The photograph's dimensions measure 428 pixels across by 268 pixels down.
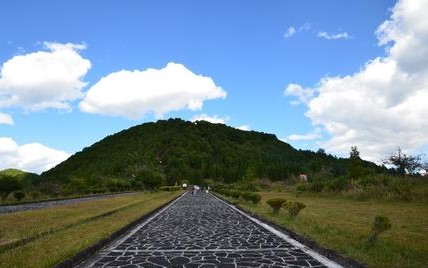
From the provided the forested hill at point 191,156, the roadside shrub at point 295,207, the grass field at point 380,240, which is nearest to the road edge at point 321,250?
the grass field at point 380,240

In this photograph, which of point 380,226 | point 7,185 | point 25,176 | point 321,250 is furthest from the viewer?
point 25,176

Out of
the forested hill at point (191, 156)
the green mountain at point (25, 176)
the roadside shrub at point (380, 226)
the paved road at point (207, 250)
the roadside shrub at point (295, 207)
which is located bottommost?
the paved road at point (207, 250)

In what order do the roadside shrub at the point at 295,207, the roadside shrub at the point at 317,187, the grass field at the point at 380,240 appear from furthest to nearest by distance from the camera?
the roadside shrub at the point at 317,187, the roadside shrub at the point at 295,207, the grass field at the point at 380,240

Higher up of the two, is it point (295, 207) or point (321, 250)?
point (295, 207)

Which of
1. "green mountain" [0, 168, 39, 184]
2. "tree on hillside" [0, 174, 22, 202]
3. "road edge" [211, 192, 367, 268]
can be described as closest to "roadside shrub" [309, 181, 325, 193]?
"road edge" [211, 192, 367, 268]

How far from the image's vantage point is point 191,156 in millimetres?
168125

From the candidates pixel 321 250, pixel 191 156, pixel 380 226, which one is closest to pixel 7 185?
pixel 321 250

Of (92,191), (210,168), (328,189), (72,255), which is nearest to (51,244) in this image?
(72,255)

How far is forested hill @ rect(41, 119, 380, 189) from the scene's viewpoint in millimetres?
111062

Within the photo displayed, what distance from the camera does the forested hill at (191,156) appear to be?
11106cm

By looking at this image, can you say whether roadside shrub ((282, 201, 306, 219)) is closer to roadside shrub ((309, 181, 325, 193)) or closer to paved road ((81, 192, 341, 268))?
paved road ((81, 192, 341, 268))

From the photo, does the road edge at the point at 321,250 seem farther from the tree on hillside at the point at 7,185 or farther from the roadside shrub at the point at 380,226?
the tree on hillside at the point at 7,185

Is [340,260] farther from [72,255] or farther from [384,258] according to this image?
[72,255]

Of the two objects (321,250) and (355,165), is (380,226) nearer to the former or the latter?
(321,250)
